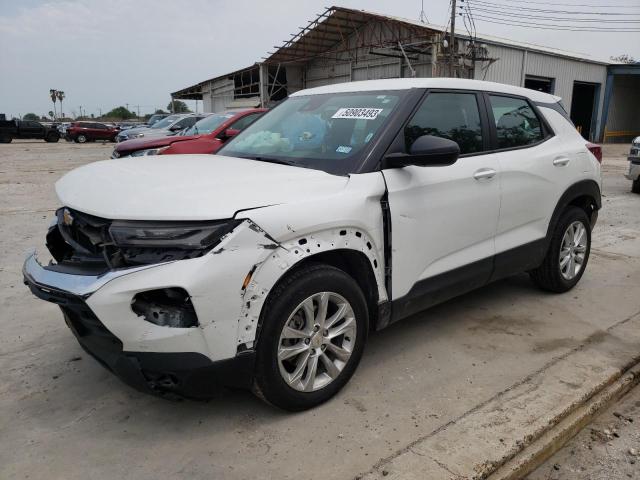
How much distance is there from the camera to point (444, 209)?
3.28 m

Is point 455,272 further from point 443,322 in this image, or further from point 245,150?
point 245,150

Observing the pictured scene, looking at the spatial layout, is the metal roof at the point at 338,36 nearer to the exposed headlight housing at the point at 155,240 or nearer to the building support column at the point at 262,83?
the building support column at the point at 262,83

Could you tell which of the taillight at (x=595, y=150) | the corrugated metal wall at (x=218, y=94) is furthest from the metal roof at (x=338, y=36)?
the taillight at (x=595, y=150)

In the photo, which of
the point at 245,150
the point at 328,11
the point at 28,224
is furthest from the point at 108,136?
the point at 245,150

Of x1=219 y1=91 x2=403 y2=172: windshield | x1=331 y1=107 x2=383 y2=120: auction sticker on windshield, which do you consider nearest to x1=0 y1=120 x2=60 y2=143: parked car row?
x1=219 y1=91 x2=403 y2=172: windshield

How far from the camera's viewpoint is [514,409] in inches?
112

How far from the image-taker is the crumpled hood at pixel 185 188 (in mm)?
2352

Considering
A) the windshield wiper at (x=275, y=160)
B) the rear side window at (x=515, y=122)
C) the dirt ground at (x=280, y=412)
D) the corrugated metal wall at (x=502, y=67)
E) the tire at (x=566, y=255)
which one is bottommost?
the dirt ground at (x=280, y=412)

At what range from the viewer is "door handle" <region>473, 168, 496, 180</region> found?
351cm

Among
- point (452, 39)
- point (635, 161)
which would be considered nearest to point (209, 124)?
point (635, 161)

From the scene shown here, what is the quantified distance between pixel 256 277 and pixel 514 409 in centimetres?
161

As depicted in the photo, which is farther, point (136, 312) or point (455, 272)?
point (455, 272)

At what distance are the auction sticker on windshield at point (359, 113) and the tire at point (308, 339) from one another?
107 centimetres

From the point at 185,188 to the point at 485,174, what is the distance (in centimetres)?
208
